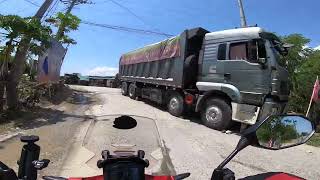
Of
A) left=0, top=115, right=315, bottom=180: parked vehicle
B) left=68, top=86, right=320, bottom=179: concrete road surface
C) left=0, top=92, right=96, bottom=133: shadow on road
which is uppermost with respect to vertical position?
left=0, top=115, right=315, bottom=180: parked vehicle

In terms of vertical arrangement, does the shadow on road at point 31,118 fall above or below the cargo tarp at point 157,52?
below

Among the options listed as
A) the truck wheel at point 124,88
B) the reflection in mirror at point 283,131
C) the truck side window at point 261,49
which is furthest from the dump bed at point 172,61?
the reflection in mirror at point 283,131

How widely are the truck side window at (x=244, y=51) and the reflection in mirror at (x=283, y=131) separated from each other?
9840 mm

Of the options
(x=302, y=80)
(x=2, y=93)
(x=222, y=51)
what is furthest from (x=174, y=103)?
(x=2, y=93)

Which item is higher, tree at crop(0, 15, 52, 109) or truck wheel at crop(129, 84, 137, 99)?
tree at crop(0, 15, 52, 109)

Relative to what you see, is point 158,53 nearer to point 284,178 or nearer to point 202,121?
point 202,121

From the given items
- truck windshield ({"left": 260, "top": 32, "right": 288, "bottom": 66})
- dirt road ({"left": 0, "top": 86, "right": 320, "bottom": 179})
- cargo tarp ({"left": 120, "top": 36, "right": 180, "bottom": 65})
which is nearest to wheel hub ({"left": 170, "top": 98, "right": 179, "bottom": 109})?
cargo tarp ({"left": 120, "top": 36, "right": 180, "bottom": 65})

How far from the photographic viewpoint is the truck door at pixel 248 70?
12375 millimetres

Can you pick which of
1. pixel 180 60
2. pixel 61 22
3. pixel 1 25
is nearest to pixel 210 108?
pixel 180 60

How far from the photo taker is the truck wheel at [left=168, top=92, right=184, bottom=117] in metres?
15.6

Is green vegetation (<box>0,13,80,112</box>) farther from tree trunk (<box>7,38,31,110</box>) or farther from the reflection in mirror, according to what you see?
the reflection in mirror

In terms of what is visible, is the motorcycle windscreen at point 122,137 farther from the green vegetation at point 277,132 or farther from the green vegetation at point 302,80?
the green vegetation at point 302,80

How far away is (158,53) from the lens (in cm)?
1783

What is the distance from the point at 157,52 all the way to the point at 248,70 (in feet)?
20.0
